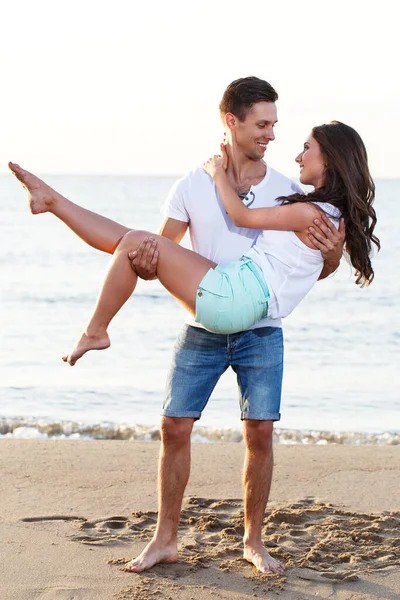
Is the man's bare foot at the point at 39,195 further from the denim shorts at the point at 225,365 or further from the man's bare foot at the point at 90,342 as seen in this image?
the denim shorts at the point at 225,365

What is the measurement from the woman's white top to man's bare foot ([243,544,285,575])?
109 cm

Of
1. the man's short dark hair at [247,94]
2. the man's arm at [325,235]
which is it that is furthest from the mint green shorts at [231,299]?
the man's short dark hair at [247,94]

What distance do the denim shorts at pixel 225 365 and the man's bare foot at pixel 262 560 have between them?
624 millimetres

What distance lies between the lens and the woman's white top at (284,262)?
4.20 metres

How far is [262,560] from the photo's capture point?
4234 millimetres

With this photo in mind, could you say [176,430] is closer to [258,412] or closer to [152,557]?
[258,412]

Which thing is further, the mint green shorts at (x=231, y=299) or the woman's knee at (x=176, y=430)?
the woman's knee at (x=176, y=430)

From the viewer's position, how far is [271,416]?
13.8 feet

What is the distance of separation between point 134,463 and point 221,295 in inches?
92.6

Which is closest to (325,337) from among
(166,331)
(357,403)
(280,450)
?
(166,331)

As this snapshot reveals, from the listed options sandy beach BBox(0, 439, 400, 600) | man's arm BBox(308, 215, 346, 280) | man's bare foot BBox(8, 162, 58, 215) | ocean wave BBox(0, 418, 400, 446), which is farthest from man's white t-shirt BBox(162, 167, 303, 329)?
ocean wave BBox(0, 418, 400, 446)

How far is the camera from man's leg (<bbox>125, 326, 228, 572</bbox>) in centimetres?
423

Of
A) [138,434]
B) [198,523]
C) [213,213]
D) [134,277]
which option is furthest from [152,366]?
[134,277]

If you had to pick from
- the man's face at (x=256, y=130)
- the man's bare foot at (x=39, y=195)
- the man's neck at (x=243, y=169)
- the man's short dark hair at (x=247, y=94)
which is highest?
the man's short dark hair at (x=247, y=94)
